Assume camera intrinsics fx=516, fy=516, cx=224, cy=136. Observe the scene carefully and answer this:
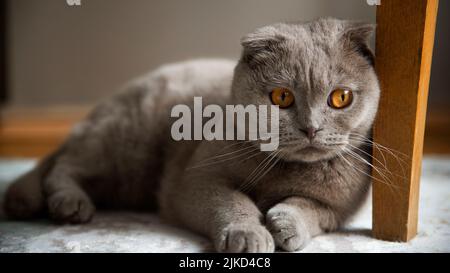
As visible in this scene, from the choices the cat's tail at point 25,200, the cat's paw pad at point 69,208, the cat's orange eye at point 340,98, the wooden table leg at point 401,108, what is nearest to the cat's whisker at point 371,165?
the wooden table leg at point 401,108

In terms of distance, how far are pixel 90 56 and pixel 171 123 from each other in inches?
42.4

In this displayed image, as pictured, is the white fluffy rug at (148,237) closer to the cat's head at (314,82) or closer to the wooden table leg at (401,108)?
the wooden table leg at (401,108)

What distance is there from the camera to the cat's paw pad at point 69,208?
53.7 inches

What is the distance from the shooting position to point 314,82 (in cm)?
Answer: 112

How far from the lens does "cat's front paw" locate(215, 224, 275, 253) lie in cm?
104

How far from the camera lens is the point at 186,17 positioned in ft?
6.77

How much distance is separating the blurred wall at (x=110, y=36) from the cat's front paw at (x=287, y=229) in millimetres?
586

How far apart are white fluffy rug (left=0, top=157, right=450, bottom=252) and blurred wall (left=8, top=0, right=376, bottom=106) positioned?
23.8 inches

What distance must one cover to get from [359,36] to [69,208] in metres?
0.85

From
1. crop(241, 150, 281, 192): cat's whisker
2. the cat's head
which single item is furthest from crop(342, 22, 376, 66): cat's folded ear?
crop(241, 150, 281, 192): cat's whisker

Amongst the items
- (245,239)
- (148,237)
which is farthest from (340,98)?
(148,237)
